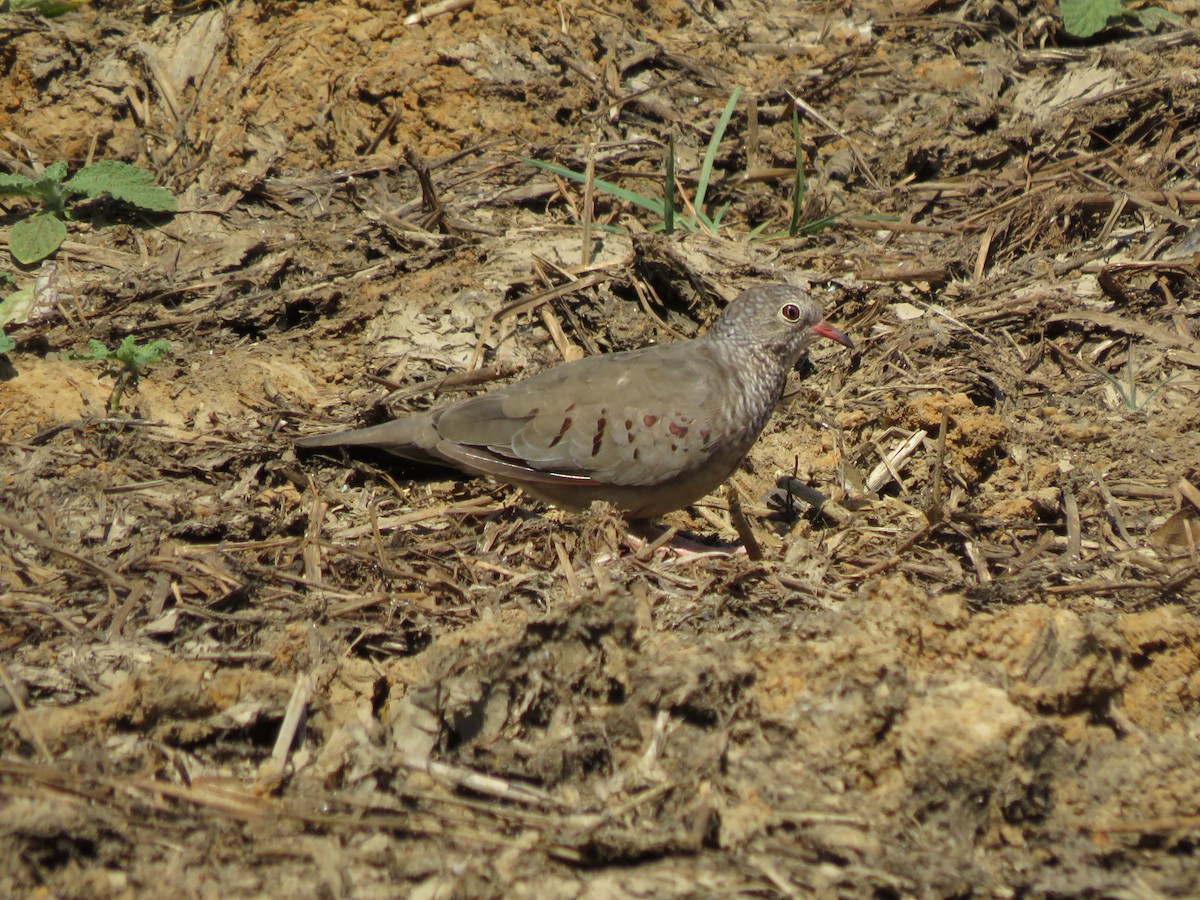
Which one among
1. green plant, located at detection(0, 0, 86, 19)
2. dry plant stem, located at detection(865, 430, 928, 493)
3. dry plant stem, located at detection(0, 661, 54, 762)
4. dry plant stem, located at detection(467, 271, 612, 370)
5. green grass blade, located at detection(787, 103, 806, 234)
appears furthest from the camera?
green plant, located at detection(0, 0, 86, 19)

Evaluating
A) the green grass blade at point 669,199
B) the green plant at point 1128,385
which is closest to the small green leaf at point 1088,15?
the green plant at point 1128,385

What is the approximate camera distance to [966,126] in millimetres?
7637

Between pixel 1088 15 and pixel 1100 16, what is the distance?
2.7 inches

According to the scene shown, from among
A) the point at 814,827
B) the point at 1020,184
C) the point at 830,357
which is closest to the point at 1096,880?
the point at 814,827

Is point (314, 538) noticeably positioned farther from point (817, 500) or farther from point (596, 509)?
point (817, 500)

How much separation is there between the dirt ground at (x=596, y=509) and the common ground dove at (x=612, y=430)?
235 millimetres

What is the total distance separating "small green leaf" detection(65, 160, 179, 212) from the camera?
661 cm

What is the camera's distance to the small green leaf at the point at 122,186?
6609mm

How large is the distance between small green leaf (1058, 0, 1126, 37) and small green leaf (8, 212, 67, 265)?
590 centimetres

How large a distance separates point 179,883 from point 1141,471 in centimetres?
404

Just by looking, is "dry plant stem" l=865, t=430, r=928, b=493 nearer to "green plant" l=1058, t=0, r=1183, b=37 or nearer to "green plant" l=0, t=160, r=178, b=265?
"green plant" l=1058, t=0, r=1183, b=37

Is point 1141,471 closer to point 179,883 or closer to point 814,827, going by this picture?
point 814,827

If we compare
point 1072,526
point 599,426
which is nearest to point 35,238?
point 599,426

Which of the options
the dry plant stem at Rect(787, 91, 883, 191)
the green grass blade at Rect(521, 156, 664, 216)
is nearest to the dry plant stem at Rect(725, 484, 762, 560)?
the green grass blade at Rect(521, 156, 664, 216)
